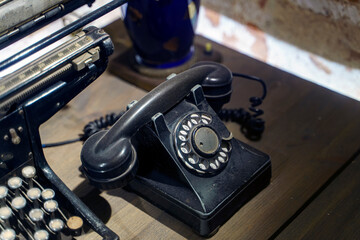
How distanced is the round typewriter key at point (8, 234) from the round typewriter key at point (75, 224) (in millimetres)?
107

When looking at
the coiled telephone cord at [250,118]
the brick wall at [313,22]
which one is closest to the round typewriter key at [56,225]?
the coiled telephone cord at [250,118]

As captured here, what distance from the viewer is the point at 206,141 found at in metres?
1.07

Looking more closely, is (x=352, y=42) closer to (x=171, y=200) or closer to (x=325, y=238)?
(x=325, y=238)

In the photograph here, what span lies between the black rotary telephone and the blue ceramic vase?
30cm

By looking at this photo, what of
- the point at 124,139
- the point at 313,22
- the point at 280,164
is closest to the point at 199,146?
the point at 124,139

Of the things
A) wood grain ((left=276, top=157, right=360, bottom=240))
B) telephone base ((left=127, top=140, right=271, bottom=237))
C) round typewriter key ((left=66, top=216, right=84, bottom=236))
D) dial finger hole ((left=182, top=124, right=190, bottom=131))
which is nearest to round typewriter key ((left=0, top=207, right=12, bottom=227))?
round typewriter key ((left=66, top=216, right=84, bottom=236))

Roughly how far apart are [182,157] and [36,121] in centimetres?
30

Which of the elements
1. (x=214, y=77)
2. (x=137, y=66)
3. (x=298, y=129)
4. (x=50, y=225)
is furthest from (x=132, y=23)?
(x=50, y=225)

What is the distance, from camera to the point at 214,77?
1.13 metres

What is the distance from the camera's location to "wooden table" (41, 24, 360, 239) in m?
1.08

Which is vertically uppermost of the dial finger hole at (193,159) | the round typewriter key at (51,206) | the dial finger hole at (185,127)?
the dial finger hole at (185,127)

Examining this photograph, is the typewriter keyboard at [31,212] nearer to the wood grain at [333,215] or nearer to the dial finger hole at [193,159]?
the dial finger hole at [193,159]

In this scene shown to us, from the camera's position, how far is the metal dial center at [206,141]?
105 centimetres

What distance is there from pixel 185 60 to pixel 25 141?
650 mm
